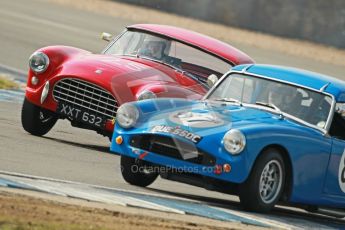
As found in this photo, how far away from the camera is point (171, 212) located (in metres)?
7.30

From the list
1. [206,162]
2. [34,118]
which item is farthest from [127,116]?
[34,118]

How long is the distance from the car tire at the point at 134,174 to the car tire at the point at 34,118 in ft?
7.51

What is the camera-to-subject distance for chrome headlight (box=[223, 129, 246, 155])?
7.75m


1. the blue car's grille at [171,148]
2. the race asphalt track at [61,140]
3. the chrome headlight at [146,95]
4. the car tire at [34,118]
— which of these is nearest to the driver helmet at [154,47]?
the race asphalt track at [61,140]

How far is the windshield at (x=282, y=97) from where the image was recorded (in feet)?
28.8

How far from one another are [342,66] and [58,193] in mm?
17080

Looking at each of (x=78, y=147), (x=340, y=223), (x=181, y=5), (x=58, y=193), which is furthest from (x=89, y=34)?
(x=58, y=193)

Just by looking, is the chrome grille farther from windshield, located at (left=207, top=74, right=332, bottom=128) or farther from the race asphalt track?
windshield, located at (left=207, top=74, right=332, bottom=128)

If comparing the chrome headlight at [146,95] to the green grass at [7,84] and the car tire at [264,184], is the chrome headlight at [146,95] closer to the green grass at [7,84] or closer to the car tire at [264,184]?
the car tire at [264,184]

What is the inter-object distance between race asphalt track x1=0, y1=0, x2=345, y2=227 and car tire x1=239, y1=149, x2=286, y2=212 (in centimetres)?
44

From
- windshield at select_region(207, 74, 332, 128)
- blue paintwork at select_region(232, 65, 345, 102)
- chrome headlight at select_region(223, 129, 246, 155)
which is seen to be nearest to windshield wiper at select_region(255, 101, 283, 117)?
windshield at select_region(207, 74, 332, 128)

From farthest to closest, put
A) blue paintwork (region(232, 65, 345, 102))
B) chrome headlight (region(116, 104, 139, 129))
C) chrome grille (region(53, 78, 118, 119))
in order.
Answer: chrome grille (region(53, 78, 118, 119)) → blue paintwork (region(232, 65, 345, 102)) → chrome headlight (region(116, 104, 139, 129))

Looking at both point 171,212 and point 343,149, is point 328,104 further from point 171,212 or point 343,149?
point 171,212

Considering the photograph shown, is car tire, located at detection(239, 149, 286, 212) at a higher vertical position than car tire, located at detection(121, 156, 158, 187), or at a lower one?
higher
